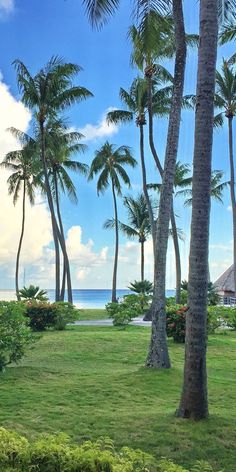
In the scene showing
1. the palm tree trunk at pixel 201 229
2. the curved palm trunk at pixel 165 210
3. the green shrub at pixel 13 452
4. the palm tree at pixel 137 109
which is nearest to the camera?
the green shrub at pixel 13 452

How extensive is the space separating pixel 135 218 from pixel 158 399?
3281 centimetres

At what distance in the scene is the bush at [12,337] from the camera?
8.88 meters

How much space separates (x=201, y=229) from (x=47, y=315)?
12273 mm

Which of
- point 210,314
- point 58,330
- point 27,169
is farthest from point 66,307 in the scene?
point 27,169

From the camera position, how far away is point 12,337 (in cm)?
Result: 906

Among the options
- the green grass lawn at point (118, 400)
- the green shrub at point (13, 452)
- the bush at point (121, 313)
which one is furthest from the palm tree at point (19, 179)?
the green shrub at point (13, 452)

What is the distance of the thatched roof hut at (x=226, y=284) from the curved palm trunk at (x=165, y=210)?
27.2 meters

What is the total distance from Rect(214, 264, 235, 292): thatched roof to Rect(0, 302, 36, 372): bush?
28.4 metres

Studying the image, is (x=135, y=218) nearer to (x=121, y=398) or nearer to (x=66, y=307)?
(x=66, y=307)

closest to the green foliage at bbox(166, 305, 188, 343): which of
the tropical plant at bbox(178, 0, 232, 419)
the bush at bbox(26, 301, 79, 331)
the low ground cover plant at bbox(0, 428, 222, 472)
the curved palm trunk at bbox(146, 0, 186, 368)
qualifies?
the bush at bbox(26, 301, 79, 331)

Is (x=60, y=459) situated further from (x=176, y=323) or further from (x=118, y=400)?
(x=176, y=323)

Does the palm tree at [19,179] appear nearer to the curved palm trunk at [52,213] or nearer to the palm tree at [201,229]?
the curved palm trunk at [52,213]

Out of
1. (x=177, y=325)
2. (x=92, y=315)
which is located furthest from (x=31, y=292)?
(x=177, y=325)

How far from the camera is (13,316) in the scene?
10164mm
